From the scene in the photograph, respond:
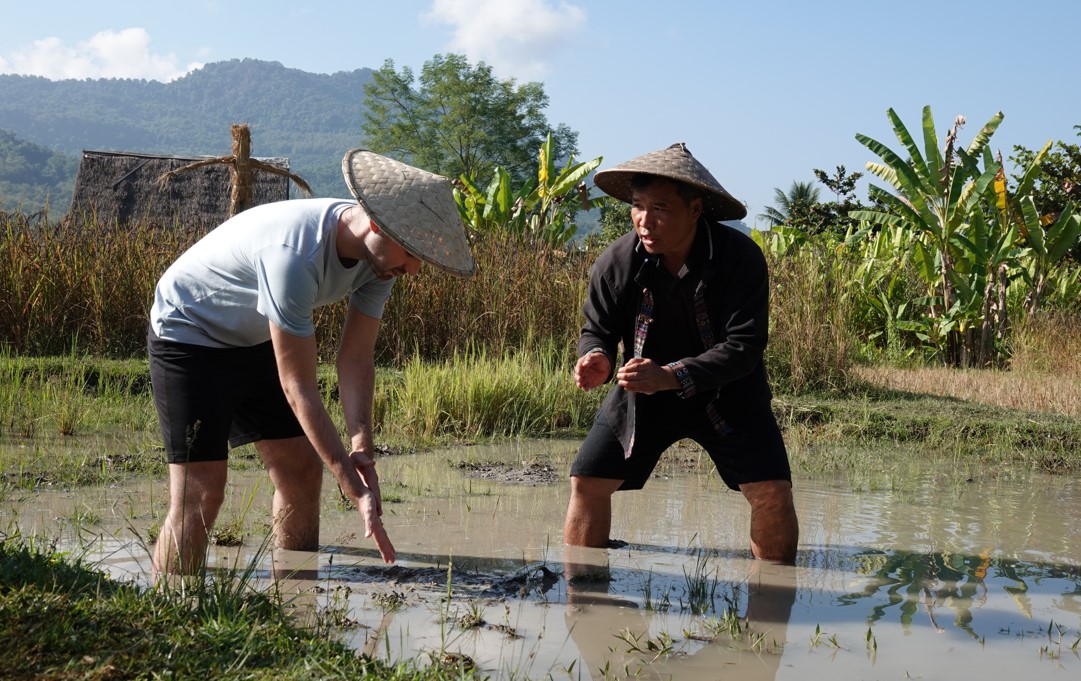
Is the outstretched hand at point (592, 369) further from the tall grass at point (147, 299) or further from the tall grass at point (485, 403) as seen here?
the tall grass at point (147, 299)

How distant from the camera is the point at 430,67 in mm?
60594

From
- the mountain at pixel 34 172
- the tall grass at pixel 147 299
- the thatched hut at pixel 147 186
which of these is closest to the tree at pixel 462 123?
the mountain at pixel 34 172

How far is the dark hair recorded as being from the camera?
14.1 ft

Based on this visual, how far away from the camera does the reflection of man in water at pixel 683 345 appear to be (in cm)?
428

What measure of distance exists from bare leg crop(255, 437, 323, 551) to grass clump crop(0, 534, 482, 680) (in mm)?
937

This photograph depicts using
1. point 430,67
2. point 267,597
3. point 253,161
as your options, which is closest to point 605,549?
point 267,597

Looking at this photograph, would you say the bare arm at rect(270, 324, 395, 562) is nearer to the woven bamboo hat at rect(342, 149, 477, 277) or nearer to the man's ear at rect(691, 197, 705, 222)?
the woven bamboo hat at rect(342, 149, 477, 277)

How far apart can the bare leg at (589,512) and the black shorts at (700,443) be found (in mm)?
51

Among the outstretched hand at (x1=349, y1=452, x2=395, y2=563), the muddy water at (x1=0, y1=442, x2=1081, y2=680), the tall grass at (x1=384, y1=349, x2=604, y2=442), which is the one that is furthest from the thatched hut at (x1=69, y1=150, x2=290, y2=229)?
the outstretched hand at (x1=349, y1=452, x2=395, y2=563)

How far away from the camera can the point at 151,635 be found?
9.17 feet

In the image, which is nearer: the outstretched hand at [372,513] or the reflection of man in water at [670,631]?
the outstretched hand at [372,513]

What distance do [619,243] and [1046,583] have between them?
235 centimetres

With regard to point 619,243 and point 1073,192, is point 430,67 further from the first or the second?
point 619,243

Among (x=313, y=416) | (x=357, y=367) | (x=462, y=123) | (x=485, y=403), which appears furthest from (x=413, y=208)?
(x=462, y=123)
